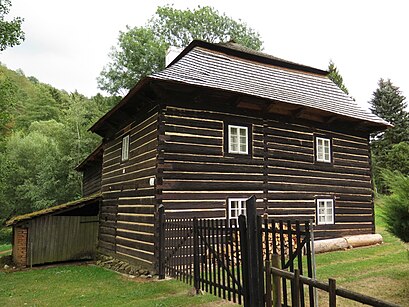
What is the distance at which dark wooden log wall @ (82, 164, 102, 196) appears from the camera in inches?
819

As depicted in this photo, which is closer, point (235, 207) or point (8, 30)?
point (235, 207)

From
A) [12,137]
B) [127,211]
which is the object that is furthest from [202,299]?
[12,137]

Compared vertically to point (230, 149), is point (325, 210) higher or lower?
lower

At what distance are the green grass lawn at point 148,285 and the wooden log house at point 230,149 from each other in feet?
4.77

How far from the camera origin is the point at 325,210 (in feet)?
44.0

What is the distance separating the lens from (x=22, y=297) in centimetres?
826

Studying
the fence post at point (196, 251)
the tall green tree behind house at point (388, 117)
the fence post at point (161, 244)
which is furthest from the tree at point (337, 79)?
the fence post at point (196, 251)

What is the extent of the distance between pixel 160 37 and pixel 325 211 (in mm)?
24426

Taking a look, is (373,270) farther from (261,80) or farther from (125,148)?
(125,148)

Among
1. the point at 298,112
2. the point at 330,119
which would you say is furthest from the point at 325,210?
the point at 298,112

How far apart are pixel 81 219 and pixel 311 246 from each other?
42.6 feet

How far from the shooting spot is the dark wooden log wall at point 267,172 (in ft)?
33.7

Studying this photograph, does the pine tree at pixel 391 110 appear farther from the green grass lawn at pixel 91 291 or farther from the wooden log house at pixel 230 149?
the green grass lawn at pixel 91 291

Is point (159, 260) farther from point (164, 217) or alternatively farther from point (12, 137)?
point (12, 137)
